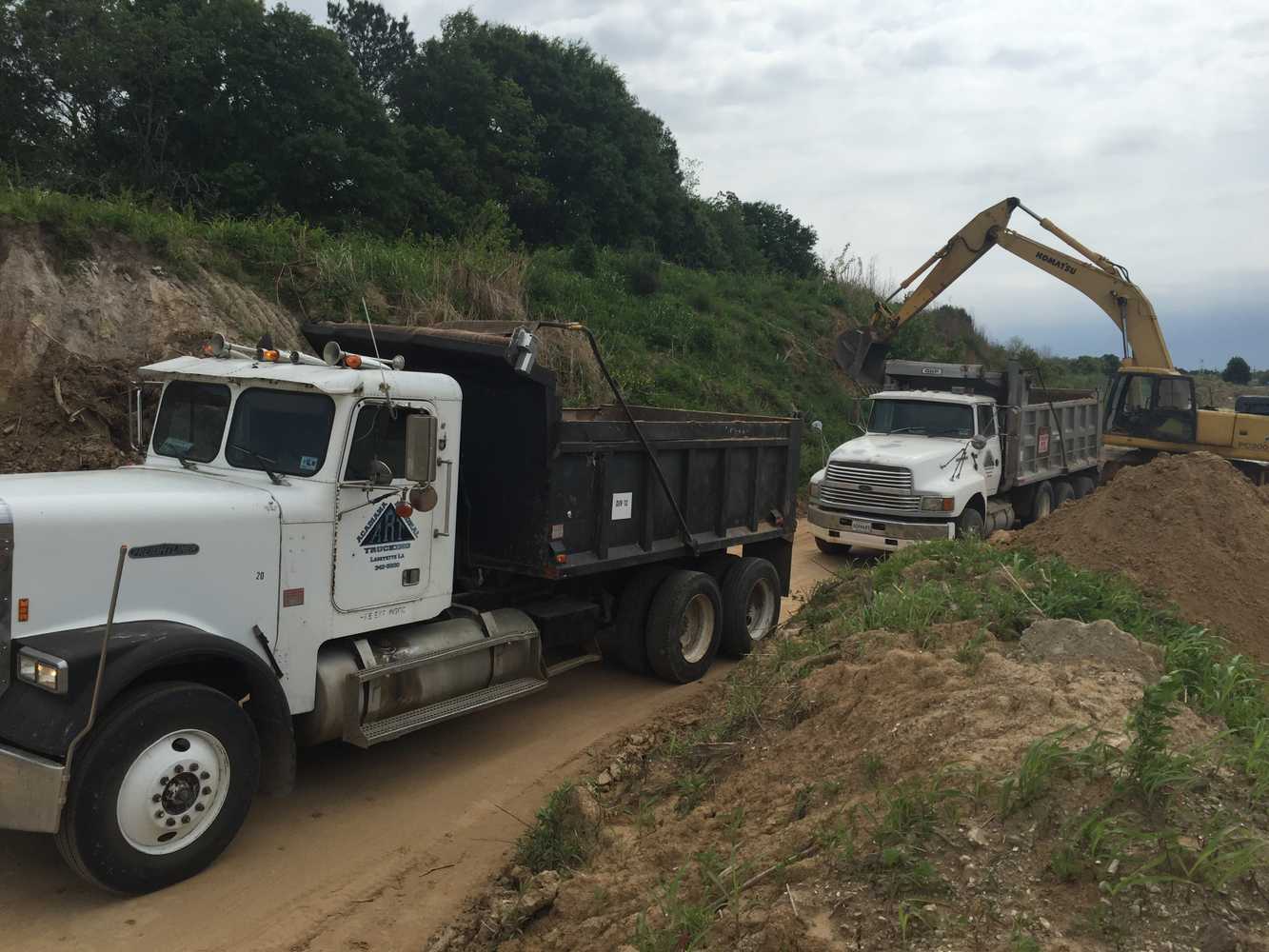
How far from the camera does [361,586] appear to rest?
5508 mm

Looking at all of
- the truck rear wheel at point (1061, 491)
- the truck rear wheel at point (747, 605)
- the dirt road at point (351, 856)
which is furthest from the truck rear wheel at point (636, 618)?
the truck rear wheel at point (1061, 491)

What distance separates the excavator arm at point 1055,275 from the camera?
17266 mm

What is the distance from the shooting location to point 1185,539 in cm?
820

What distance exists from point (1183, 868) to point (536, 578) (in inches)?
184

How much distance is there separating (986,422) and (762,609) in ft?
19.3

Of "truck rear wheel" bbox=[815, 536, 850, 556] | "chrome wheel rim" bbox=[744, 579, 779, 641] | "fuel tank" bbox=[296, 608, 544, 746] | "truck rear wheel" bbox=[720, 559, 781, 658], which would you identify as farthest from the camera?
"truck rear wheel" bbox=[815, 536, 850, 556]

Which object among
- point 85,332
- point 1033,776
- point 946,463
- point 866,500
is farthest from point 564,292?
point 1033,776

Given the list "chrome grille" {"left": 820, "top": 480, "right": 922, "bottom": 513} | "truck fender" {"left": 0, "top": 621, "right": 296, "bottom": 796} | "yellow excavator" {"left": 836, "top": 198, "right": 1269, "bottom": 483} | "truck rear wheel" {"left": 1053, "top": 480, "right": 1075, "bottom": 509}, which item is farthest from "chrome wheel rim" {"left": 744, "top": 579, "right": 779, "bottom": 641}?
"yellow excavator" {"left": 836, "top": 198, "right": 1269, "bottom": 483}

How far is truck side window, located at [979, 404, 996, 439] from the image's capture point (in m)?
13.1

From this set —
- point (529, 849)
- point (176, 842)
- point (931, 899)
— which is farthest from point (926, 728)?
point (176, 842)

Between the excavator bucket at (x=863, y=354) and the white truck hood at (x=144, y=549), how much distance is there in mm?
15730

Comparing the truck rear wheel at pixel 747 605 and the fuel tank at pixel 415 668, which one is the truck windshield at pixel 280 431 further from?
the truck rear wheel at pixel 747 605

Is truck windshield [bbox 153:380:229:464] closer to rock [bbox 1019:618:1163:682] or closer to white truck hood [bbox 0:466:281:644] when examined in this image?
white truck hood [bbox 0:466:281:644]

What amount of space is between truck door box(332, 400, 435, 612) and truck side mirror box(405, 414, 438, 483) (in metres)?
0.14
